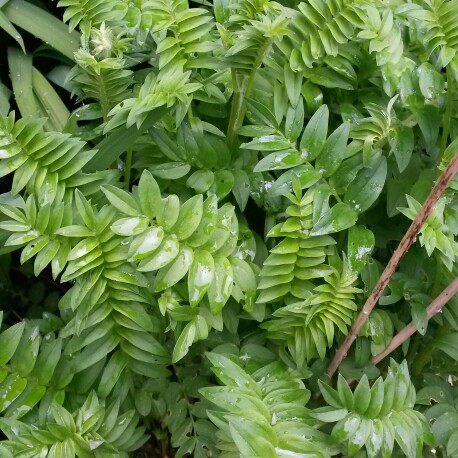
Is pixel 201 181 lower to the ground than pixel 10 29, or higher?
lower

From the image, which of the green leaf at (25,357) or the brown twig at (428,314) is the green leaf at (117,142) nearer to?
the green leaf at (25,357)

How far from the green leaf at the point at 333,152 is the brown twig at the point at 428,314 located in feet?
0.94

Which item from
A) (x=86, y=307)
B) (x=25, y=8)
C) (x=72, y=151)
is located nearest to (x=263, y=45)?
(x=72, y=151)

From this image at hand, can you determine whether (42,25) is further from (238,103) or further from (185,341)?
(185,341)

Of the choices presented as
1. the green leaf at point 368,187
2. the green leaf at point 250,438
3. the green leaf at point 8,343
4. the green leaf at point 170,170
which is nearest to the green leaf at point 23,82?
the green leaf at point 170,170

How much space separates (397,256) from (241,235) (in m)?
0.29

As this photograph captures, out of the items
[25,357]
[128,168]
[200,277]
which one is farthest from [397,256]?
[25,357]

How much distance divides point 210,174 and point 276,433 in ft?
1.54

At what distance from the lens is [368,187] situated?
109 centimetres

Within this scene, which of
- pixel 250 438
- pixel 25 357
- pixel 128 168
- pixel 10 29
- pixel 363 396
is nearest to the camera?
pixel 250 438

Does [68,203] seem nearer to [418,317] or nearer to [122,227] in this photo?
[122,227]

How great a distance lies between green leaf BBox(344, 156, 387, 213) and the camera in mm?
1082

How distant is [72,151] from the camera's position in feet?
3.41

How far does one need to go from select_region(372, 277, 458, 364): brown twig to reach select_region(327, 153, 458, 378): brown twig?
Answer: 2.9 inches
